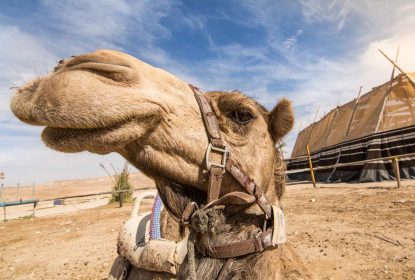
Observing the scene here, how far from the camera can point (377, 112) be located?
1557 centimetres

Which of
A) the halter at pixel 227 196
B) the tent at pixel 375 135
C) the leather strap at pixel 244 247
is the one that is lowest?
the leather strap at pixel 244 247

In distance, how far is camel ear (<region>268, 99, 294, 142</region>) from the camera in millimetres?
2279

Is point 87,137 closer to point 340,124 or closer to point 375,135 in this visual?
point 375,135

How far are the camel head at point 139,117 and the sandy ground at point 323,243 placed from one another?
99.5 inches

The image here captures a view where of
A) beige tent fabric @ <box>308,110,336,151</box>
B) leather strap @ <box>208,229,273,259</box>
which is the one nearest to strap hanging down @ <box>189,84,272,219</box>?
leather strap @ <box>208,229,273,259</box>

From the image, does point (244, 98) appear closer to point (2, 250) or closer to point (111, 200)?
point (2, 250)

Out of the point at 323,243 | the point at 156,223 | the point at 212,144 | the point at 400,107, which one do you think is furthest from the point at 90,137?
the point at 400,107

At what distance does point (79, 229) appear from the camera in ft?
30.7

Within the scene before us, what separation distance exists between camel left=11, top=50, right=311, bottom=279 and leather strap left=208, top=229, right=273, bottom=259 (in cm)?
5

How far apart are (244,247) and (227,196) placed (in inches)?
11.6

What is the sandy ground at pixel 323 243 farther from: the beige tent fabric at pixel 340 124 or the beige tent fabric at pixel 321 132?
the beige tent fabric at pixel 321 132

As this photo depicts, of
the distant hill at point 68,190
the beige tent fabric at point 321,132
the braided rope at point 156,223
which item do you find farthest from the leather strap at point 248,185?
the distant hill at point 68,190

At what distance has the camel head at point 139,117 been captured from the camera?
153 cm

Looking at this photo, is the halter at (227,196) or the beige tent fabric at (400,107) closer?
the halter at (227,196)
